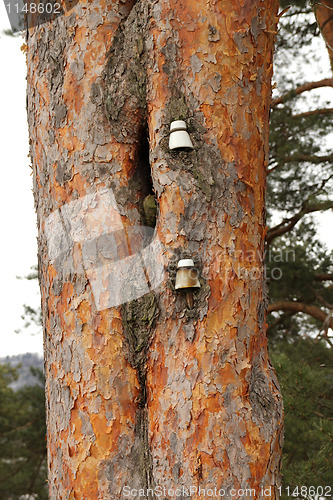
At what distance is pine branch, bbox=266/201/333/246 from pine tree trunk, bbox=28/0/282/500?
343 cm

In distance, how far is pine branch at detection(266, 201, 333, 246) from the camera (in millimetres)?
4878

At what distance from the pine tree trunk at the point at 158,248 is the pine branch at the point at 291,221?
11.2ft

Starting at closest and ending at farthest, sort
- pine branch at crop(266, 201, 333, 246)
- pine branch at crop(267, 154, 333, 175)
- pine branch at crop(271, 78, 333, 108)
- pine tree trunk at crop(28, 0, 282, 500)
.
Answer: pine tree trunk at crop(28, 0, 282, 500) → pine branch at crop(271, 78, 333, 108) → pine branch at crop(266, 201, 333, 246) → pine branch at crop(267, 154, 333, 175)

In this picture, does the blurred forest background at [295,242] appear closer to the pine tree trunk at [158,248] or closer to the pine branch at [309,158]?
the pine branch at [309,158]

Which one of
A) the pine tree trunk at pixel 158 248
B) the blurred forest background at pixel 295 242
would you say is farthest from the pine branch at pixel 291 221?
the pine tree trunk at pixel 158 248

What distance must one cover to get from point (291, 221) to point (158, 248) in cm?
408

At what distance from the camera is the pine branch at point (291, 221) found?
488 centimetres

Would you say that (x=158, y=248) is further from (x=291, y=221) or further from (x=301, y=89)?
(x=291, y=221)

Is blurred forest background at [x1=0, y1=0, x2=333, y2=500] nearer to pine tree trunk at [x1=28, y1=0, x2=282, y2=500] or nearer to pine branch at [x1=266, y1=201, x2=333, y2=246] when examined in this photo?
pine branch at [x1=266, y1=201, x2=333, y2=246]

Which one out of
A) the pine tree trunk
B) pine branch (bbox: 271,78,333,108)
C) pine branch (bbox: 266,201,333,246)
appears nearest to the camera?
the pine tree trunk

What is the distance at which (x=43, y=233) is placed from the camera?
1.63m

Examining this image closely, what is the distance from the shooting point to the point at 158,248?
149cm

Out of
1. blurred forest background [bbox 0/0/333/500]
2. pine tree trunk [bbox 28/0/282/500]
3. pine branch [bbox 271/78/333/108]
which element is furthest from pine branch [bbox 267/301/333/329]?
pine tree trunk [bbox 28/0/282/500]

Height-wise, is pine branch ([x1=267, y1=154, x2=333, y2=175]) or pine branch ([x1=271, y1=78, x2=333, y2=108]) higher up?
pine branch ([x1=271, y1=78, x2=333, y2=108])
